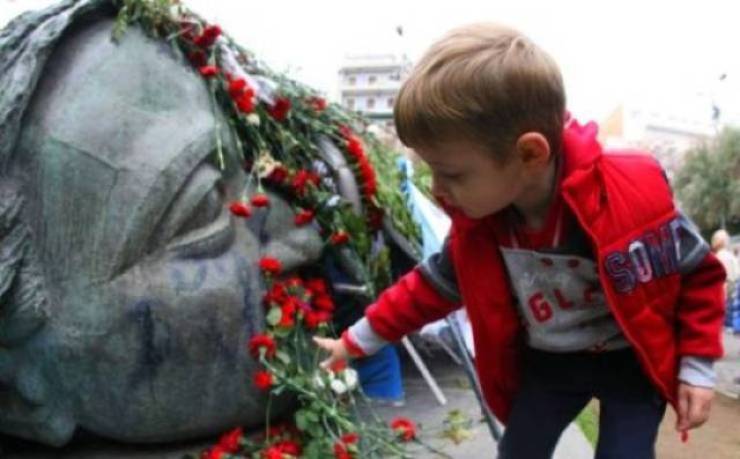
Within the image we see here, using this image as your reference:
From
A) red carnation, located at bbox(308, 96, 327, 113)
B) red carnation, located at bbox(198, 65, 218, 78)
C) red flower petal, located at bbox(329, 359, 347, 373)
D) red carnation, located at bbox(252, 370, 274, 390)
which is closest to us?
red flower petal, located at bbox(329, 359, 347, 373)

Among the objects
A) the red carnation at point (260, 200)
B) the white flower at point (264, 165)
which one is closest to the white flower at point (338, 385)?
the red carnation at point (260, 200)

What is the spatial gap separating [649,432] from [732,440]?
3.52 metres

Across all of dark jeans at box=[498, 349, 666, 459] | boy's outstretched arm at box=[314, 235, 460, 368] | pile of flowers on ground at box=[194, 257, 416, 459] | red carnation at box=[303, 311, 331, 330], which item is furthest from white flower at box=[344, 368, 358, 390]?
dark jeans at box=[498, 349, 666, 459]

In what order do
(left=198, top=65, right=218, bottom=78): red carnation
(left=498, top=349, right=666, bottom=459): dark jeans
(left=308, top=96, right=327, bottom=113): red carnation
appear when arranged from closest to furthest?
(left=498, top=349, right=666, bottom=459): dark jeans → (left=198, top=65, right=218, bottom=78): red carnation → (left=308, top=96, right=327, bottom=113): red carnation

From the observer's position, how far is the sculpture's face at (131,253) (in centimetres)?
265

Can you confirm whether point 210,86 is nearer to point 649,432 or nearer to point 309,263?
point 309,263

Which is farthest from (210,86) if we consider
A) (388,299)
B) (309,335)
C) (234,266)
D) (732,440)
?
(732,440)

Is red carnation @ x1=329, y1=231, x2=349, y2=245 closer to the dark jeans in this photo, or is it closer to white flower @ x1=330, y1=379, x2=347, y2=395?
white flower @ x1=330, y1=379, x2=347, y2=395

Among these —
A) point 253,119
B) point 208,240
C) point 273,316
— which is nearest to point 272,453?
point 273,316

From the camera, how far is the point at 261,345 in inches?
110

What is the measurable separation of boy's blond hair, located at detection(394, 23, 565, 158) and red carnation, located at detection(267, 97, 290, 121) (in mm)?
1587

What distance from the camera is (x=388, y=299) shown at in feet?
7.47

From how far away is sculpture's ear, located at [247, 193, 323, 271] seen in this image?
299 centimetres

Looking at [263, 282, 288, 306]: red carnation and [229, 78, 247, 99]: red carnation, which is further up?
[229, 78, 247, 99]: red carnation
